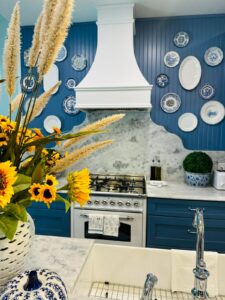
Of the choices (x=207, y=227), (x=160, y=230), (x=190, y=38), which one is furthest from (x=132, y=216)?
(x=190, y=38)

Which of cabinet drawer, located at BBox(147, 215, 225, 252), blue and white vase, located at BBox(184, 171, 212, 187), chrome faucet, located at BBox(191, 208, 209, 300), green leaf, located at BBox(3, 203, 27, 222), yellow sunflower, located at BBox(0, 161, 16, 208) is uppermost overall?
yellow sunflower, located at BBox(0, 161, 16, 208)

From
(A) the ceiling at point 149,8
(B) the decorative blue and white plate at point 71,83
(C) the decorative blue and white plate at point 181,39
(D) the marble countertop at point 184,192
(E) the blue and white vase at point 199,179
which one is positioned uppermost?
(A) the ceiling at point 149,8

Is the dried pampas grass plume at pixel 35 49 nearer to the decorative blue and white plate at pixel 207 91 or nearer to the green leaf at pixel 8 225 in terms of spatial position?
the green leaf at pixel 8 225

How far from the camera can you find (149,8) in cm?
248

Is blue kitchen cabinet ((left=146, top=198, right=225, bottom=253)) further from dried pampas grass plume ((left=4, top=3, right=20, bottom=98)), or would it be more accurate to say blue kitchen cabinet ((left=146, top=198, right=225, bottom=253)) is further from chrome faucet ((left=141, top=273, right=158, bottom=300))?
dried pampas grass plume ((left=4, top=3, right=20, bottom=98))

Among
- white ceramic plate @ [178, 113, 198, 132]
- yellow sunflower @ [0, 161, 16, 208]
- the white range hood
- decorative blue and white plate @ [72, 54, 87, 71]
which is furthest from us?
decorative blue and white plate @ [72, 54, 87, 71]

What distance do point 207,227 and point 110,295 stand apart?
1.58 m

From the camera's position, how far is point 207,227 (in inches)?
87.7

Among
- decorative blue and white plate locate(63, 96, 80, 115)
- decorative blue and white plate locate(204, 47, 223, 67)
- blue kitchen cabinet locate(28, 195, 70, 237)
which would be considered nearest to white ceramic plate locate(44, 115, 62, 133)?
decorative blue and white plate locate(63, 96, 80, 115)

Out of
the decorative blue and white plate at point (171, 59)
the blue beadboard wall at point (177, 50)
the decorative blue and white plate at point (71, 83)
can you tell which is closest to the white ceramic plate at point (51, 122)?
the decorative blue and white plate at point (71, 83)

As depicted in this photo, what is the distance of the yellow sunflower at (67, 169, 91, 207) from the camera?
25.0 inches

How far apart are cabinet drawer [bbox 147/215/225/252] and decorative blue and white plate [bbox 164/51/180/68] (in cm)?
174

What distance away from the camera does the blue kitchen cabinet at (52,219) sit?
2439 millimetres

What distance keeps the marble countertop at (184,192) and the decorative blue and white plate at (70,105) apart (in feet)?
4.27
